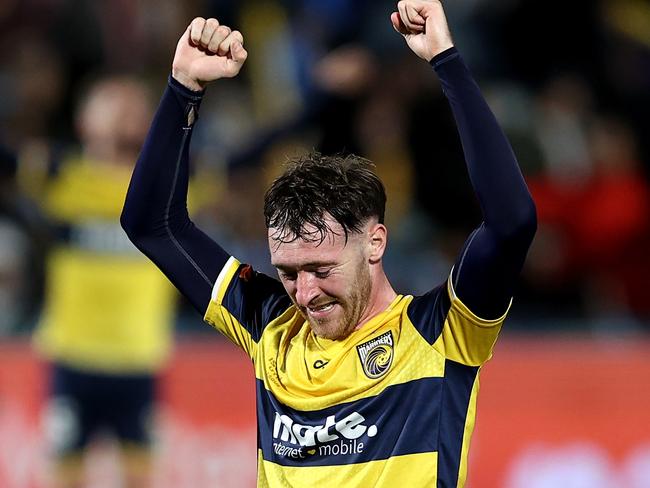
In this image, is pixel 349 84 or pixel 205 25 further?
pixel 349 84

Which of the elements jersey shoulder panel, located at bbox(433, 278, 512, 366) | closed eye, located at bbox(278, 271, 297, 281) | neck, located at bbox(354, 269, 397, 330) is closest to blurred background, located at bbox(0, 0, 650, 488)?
neck, located at bbox(354, 269, 397, 330)

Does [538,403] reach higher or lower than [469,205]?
lower

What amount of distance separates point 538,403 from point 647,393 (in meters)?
0.63

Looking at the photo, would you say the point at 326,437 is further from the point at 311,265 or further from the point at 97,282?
the point at 97,282

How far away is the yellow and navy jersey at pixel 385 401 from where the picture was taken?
10.2 feet

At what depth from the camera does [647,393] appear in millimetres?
7180

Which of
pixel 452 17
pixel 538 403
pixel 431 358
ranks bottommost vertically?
pixel 538 403

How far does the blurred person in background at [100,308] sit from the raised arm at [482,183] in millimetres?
4198

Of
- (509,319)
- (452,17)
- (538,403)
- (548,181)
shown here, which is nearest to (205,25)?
(538,403)

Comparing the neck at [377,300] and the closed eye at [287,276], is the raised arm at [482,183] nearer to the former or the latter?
the neck at [377,300]

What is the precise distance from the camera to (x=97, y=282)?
711 cm

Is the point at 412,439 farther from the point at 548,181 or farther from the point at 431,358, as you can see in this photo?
the point at 548,181

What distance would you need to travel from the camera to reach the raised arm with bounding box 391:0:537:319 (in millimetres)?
2914

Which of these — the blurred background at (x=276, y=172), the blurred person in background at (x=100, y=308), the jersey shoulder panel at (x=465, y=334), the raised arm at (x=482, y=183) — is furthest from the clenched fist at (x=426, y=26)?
the blurred person in background at (x=100, y=308)
